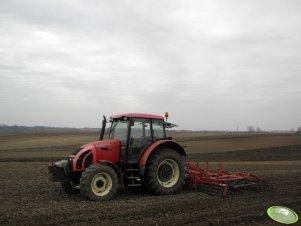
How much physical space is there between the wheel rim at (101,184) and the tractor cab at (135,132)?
2.76 feet

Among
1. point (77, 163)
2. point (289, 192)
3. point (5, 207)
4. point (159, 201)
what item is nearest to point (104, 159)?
point (77, 163)

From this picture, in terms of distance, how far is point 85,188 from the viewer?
811 cm

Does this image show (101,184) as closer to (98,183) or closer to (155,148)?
(98,183)

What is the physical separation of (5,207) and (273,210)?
18.8 ft

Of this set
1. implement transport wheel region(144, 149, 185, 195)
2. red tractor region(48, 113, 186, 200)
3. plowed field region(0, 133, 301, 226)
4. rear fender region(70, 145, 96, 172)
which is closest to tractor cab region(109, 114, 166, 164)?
red tractor region(48, 113, 186, 200)

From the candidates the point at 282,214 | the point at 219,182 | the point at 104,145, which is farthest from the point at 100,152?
the point at 282,214

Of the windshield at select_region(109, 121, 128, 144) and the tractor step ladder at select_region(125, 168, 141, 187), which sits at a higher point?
the windshield at select_region(109, 121, 128, 144)

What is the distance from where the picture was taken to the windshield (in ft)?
30.9

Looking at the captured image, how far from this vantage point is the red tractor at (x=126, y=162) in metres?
8.44

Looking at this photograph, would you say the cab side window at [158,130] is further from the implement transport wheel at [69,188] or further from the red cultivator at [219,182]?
the implement transport wheel at [69,188]

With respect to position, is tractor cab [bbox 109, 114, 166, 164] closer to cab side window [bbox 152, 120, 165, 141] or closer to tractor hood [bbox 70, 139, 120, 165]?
cab side window [bbox 152, 120, 165, 141]

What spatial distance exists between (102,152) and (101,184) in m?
0.87

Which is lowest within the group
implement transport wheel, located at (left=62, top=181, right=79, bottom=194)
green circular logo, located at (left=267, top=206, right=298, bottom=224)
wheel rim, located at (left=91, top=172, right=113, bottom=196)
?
green circular logo, located at (left=267, top=206, right=298, bottom=224)

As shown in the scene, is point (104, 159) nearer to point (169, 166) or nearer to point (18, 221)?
point (169, 166)
